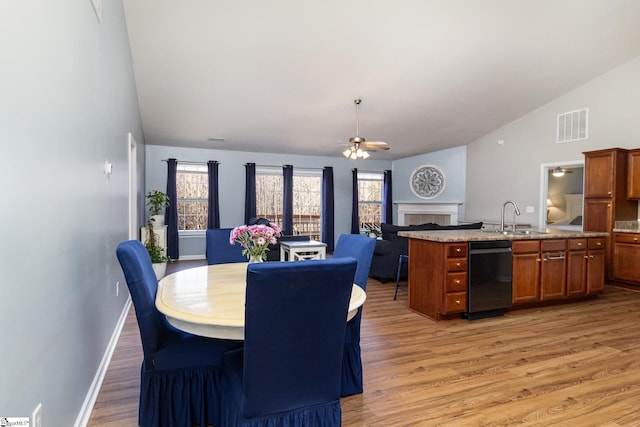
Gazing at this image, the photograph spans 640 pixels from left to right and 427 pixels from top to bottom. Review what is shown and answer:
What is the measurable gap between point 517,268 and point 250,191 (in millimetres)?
5703

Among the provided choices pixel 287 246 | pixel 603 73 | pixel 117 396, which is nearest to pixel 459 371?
pixel 117 396

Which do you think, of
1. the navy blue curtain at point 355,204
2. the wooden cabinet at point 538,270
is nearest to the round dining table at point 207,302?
the wooden cabinet at point 538,270

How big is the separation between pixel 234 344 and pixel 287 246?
3092 millimetres

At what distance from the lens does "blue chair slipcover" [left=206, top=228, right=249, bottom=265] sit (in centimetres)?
312

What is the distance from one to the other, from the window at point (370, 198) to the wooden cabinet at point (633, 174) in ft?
17.2

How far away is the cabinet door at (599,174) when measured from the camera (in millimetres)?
5094

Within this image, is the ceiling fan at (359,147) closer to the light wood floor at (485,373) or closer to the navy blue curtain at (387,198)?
the light wood floor at (485,373)

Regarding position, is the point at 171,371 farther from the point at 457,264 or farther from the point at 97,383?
the point at 457,264

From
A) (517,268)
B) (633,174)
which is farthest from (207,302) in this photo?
(633,174)

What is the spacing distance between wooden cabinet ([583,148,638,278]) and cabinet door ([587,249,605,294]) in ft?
3.39

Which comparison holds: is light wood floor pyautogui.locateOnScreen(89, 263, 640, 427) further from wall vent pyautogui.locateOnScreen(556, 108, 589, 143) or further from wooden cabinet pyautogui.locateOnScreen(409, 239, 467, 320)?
wall vent pyautogui.locateOnScreen(556, 108, 589, 143)

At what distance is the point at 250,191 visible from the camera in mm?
7961

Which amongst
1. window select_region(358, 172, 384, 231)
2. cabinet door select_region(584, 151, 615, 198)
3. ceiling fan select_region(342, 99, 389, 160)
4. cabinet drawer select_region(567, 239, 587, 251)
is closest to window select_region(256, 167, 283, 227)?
window select_region(358, 172, 384, 231)

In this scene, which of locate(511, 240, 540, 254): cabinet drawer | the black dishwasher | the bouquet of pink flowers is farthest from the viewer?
locate(511, 240, 540, 254): cabinet drawer
